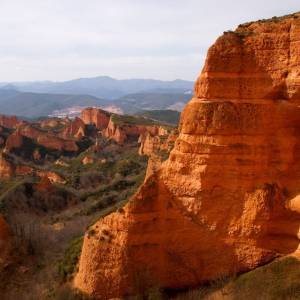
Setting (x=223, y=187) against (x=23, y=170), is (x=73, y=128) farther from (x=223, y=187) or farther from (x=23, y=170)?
(x=223, y=187)

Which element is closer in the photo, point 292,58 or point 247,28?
point 292,58

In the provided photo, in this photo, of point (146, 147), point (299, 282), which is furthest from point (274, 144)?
point (146, 147)

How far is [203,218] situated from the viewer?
20.1 metres

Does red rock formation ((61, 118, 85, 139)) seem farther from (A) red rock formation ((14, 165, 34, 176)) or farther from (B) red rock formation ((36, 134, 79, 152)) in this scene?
(A) red rock formation ((14, 165, 34, 176))

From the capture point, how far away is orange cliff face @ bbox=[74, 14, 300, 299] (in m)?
19.3

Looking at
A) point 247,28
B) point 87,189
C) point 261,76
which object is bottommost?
→ point 87,189

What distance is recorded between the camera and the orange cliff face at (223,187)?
19.3 metres

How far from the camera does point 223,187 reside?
19828 mm

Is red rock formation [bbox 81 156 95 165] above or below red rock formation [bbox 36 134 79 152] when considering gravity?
below

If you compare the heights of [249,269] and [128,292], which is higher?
[249,269]

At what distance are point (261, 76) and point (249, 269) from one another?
27.5ft

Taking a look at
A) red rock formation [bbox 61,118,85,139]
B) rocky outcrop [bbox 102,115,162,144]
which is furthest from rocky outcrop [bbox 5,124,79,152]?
red rock formation [bbox 61,118,85,139]

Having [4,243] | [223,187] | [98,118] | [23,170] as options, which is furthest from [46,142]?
[223,187]

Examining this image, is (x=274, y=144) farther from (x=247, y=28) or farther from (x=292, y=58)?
(x=247, y=28)
